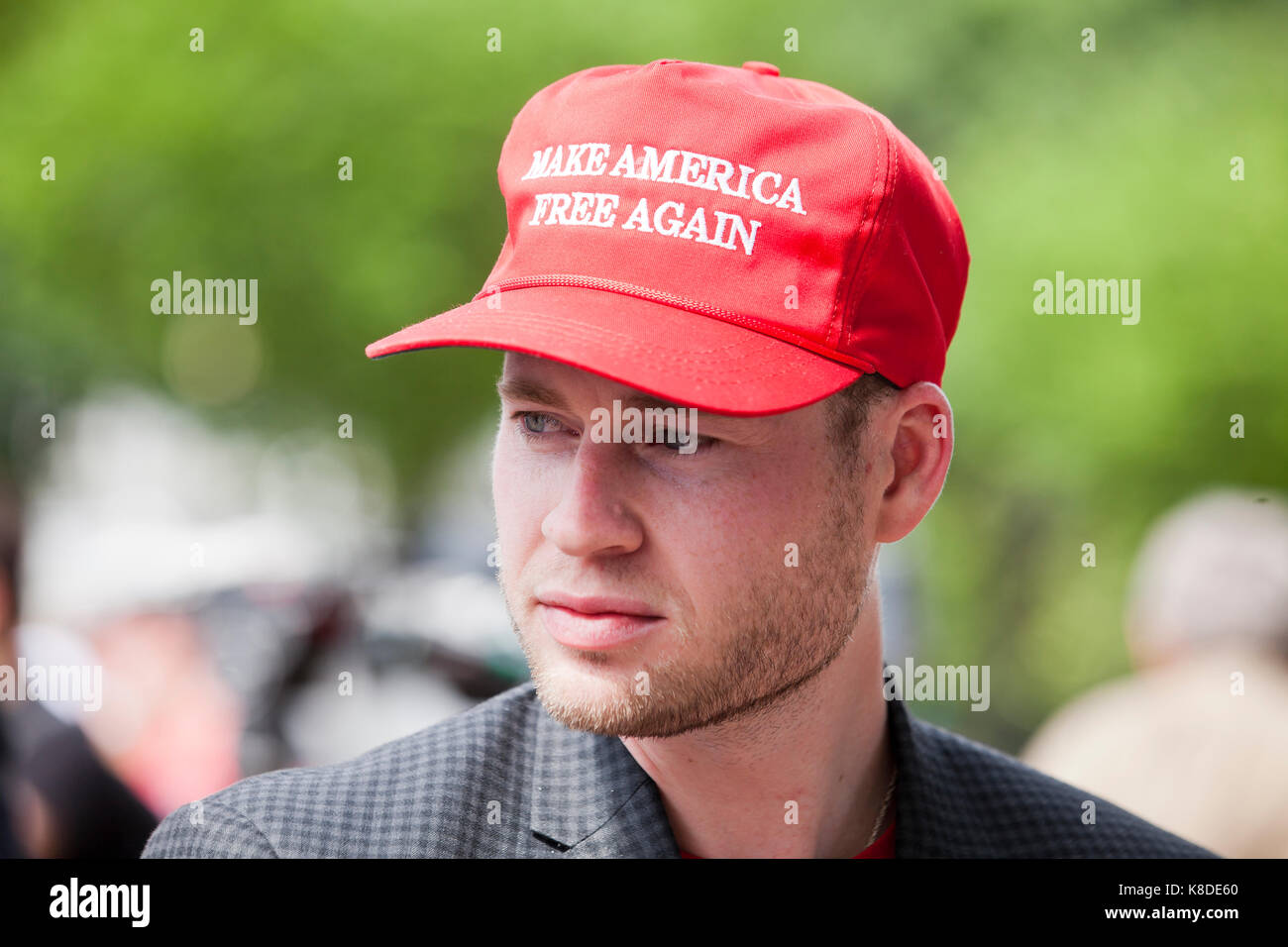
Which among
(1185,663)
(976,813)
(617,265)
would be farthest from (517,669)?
(617,265)

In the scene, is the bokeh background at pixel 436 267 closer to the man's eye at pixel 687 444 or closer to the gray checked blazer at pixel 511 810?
the gray checked blazer at pixel 511 810

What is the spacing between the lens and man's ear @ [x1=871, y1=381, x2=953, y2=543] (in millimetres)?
1959

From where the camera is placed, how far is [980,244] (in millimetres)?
6613

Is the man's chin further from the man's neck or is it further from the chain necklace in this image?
the chain necklace

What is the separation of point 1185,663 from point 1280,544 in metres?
0.48

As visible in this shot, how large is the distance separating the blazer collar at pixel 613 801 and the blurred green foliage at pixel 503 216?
4764 millimetres

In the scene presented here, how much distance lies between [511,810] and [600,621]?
0.40 metres

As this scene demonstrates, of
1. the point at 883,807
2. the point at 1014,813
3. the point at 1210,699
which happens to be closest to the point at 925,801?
the point at 883,807

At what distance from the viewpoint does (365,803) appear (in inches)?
73.8

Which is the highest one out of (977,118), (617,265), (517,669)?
(977,118)

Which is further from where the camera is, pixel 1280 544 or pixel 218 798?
pixel 1280 544

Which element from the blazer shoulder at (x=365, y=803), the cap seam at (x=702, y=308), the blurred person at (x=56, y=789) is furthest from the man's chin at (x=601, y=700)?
the blurred person at (x=56, y=789)
